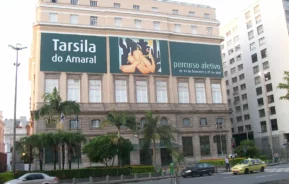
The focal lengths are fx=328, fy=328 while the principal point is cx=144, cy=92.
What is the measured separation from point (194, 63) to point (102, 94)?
1869 cm

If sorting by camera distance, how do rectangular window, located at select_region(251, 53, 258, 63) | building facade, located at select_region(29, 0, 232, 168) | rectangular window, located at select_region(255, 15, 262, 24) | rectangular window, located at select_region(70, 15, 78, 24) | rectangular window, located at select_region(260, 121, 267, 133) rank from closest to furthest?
building facade, located at select_region(29, 0, 232, 168) < rectangular window, located at select_region(70, 15, 78, 24) < rectangular window, located at select_region(260, 121, 267, 133) < rectangular window, located at select_region(255, 15, 262, 24) < rectangular window, located at select_region(251, 53, 258, 63)

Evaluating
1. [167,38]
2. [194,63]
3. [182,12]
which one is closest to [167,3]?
[182,12]

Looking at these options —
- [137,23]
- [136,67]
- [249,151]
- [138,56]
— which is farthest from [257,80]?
[136,67]

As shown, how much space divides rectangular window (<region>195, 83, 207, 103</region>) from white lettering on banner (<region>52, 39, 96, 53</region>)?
813 inches

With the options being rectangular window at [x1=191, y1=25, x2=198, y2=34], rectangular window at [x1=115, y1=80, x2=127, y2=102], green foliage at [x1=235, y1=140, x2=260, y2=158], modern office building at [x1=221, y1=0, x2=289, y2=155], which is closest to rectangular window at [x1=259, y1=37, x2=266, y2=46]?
modern office building at [x1=221, y1=0, x2=289, y2=155]

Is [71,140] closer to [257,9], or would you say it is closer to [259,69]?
[259,69]

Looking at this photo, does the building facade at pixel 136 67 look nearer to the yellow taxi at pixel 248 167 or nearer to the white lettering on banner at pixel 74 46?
the white lettering on banner at pixel 74 46

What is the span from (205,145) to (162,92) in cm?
1249

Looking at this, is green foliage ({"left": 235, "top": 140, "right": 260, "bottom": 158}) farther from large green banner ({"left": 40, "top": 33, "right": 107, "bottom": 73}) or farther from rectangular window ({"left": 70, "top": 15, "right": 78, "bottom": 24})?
rectangular window ({"left": 70, "top": 15, "right": 78, "bottom": 24})

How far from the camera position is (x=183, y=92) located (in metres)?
61.0

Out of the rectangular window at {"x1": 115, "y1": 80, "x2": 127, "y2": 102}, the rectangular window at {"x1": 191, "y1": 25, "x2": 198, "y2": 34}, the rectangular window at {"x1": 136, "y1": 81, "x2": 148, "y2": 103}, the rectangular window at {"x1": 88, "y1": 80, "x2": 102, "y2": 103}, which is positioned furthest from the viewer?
the rectangular window at {"x1": 191, "y1": 25, "x2": 198, "y2": 34}

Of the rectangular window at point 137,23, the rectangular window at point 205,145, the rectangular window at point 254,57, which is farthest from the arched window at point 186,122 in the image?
the rectangular window at point 254,57

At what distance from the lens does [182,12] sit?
65938 mm

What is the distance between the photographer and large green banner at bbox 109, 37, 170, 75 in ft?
188
